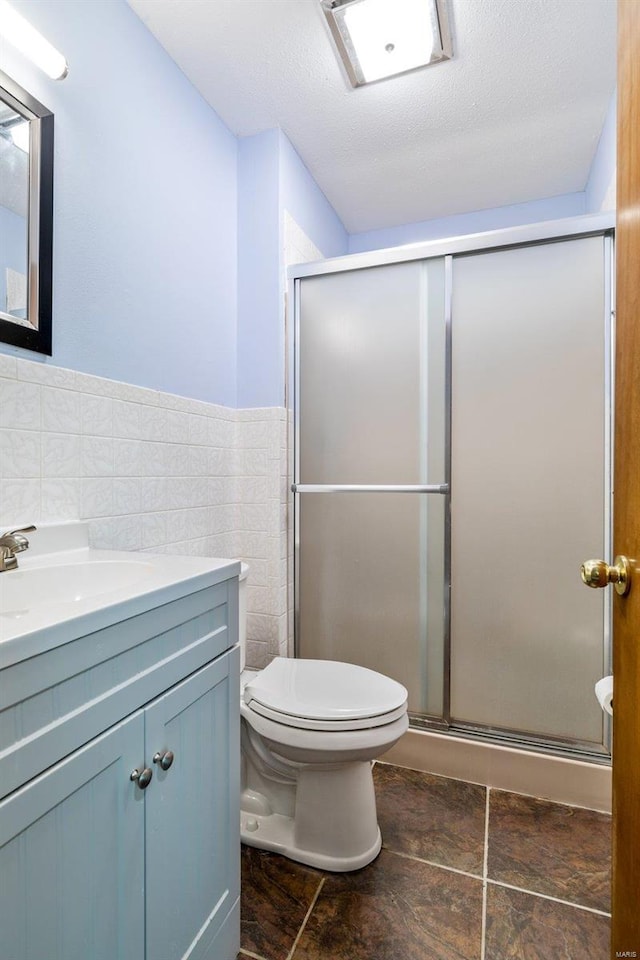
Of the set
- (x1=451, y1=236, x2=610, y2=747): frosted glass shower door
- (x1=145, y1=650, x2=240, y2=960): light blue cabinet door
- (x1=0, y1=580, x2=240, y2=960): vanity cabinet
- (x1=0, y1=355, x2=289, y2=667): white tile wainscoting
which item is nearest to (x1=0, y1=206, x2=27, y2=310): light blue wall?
(x1=0, y1=355, x2=289, y2=667): white tile wainscoting

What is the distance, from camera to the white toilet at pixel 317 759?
4.10 feet

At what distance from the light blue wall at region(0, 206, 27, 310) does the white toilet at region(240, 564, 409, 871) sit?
910mm

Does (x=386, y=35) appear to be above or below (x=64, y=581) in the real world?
above

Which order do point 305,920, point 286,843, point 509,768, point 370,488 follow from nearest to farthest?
point 305,920 < point 286,843 < point 509,768 < point 370,488

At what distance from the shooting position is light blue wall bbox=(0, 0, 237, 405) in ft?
3.93

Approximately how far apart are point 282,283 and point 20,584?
59.6 inches

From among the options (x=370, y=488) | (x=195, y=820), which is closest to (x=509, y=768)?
(x=370, y=488)

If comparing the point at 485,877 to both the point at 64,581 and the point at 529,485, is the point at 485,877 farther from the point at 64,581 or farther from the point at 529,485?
the point at 64,581

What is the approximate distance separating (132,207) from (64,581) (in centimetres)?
110

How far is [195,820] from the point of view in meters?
0.90

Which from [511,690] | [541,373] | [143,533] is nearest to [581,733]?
[511,690]

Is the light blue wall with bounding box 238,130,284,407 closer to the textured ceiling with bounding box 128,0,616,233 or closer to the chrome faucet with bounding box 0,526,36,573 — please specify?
the textured ceiling with bounding box 128,0,616,233

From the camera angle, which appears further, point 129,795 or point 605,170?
point 605,170

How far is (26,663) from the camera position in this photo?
57 cm
